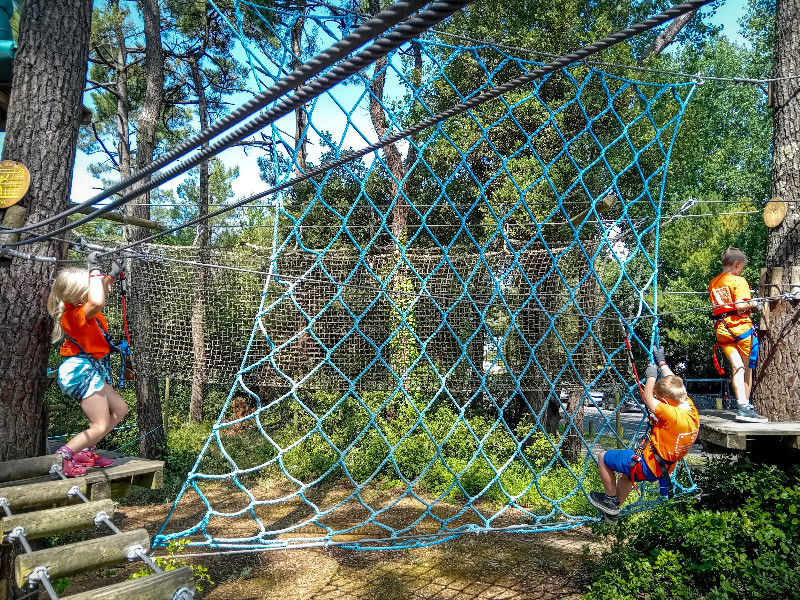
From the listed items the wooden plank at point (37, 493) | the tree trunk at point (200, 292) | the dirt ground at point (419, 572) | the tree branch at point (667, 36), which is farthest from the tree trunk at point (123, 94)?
the wooden plank at point (37, 493)

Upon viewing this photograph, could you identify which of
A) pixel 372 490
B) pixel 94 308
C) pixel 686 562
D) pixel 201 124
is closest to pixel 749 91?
pixel 201 124

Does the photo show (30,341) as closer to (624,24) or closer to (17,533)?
(17,533)

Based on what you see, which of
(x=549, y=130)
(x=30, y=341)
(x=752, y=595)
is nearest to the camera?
(x=30, y=341)

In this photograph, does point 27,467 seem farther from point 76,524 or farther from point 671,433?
point 671,433

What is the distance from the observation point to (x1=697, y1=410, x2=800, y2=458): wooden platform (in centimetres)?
240

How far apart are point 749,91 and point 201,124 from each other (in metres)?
12.0

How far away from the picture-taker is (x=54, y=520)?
1.61m

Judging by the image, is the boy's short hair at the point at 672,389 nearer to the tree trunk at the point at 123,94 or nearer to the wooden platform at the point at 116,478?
the wooden platform at the point at 116,478

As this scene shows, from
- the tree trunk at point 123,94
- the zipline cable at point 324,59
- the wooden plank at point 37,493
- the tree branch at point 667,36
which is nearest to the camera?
the zipline cable at point 324,59

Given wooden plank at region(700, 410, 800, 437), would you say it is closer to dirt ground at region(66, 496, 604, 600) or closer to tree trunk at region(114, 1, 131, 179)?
dirt ground at region(66, 496, 604, 600)

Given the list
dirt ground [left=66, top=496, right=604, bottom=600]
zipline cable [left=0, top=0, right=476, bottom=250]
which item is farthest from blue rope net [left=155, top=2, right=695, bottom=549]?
zipline cable [left=0, top=0, right=476, bottom=250]

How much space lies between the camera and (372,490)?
608cm

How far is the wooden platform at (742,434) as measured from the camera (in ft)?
7.87

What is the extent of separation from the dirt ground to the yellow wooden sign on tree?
2.20 meters
